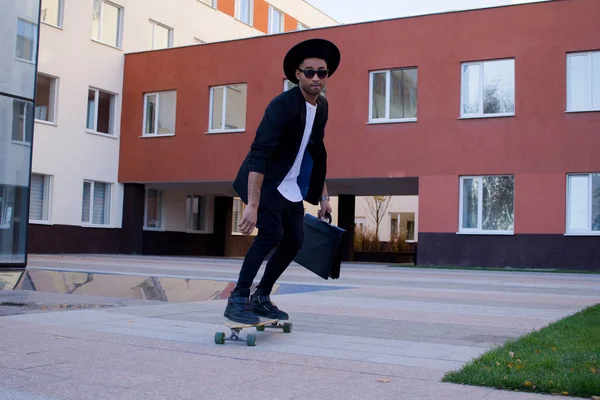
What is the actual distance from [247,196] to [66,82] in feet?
66.5

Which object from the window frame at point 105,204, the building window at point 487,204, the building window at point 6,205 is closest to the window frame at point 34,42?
the building window at point 6,205

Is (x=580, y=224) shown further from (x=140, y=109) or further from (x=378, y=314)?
(x=140, y=109)

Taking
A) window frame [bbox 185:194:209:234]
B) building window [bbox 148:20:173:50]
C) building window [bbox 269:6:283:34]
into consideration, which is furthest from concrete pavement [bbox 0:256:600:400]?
building window [bbox 269:6:283:34]

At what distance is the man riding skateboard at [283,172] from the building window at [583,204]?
48.3 feet

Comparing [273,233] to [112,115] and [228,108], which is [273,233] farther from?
[112,115]

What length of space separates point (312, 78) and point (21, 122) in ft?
27.1

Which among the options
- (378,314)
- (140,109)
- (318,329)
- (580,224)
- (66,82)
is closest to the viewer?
(318,329)

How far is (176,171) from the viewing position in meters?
24.2

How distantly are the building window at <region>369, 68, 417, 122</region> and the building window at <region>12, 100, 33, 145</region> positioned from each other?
11.1 m

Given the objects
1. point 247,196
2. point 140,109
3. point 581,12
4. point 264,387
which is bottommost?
point 264,387

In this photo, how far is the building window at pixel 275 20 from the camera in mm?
35256

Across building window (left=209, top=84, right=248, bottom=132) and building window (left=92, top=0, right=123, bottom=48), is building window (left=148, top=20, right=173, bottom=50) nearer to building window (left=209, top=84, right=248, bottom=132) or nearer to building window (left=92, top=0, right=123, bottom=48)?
building window (left=92, top=0, right=123, bottom=48)

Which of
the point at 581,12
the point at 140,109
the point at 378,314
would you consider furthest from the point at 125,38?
the point at 378,314

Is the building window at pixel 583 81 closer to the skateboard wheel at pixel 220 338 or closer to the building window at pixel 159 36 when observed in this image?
the building window at pixel 159 36
